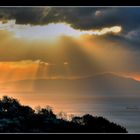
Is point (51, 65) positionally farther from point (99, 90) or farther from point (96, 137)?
point (96, 137)

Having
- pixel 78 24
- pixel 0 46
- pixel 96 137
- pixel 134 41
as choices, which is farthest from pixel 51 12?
pixel 96 137

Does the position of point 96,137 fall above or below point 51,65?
below

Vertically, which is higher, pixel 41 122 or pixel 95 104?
pixel 95 104

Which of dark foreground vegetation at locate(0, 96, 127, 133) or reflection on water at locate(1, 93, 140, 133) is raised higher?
reflection on water at locate(1, 93, 140, 133)

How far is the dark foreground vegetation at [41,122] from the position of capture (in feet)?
9.90

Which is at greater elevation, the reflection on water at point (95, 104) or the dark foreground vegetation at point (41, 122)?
the reflection on water at point (95, 104)

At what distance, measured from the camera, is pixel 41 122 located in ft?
10.0

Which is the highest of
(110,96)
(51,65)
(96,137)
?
(51,65)

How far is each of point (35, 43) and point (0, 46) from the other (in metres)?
0.25

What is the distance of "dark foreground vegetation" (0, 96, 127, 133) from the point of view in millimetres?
3018

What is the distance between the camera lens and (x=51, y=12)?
10.2ft

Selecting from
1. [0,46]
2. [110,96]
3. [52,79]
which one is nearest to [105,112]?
[110,96]

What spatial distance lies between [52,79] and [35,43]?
0.93 feet
